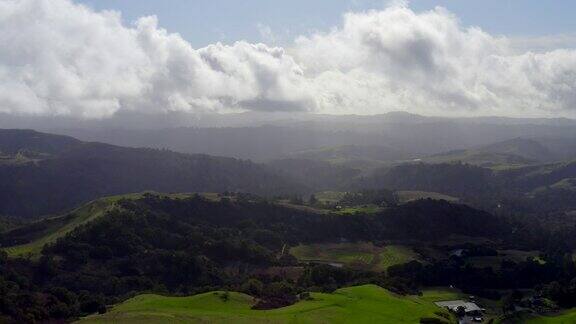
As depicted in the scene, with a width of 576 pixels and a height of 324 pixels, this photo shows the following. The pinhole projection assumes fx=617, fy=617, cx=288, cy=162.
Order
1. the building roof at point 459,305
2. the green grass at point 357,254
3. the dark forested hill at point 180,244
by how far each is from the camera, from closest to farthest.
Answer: the building roof at point 459,305
the dark forested hill at point 180,244
the green grass at point 357,254

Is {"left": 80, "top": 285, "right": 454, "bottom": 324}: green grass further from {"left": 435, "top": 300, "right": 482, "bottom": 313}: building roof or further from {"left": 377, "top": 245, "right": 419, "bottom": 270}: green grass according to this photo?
{"left": 377, "top": 245, "right": 419, "bottom": 270}: green grass

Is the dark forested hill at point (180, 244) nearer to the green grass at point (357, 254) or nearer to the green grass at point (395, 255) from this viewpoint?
the green grass at point (357, 254)

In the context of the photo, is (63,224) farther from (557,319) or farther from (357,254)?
(557,319)

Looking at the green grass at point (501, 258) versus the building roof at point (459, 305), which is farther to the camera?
the green grass at point (501, 258)

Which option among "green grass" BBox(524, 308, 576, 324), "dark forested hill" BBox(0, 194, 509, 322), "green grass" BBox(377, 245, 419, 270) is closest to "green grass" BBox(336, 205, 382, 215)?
"dark forested hill" BBox(0, 194, 509, 322)

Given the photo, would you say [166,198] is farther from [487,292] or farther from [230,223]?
[487,292]

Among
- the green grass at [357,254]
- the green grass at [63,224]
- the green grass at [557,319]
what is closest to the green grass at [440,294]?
the green grass at [557,319]
